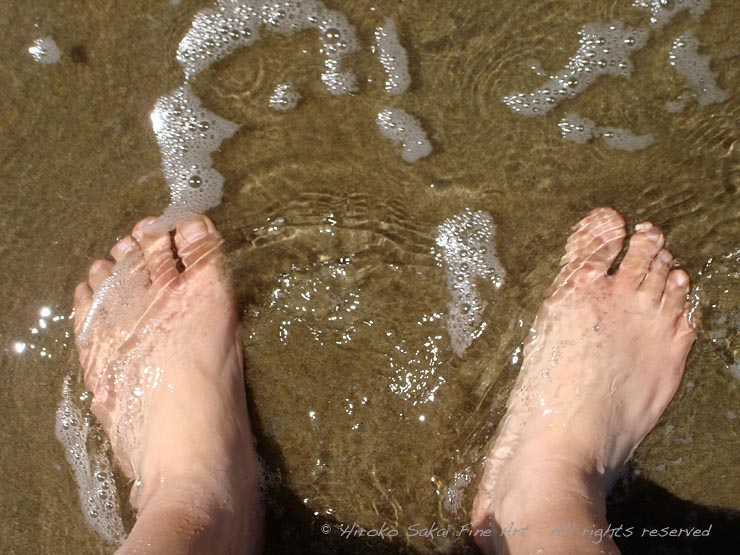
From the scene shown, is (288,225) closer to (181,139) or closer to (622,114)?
(181,139)

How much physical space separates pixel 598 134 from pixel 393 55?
22.5 inches

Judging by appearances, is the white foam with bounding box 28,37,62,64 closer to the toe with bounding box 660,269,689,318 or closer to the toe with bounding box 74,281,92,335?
the toe with bounding box 74,281,92,335

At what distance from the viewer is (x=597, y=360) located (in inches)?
72.2

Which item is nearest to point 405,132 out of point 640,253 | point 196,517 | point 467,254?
point 467,254

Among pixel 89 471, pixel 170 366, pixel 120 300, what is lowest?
pixel 89 471

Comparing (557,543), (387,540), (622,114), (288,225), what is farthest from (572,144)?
(387,540)

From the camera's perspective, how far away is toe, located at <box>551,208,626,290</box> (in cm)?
182

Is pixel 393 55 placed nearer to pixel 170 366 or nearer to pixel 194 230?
pixel 194 230

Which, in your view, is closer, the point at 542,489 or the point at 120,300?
the point at 542,489

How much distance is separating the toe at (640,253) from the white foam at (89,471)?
1.47 metres

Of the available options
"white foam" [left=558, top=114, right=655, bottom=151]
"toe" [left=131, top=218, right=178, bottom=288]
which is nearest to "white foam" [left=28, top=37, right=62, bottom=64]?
"toe" [left=131, top=218, right=178, bottom=288]

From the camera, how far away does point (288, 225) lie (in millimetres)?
1844

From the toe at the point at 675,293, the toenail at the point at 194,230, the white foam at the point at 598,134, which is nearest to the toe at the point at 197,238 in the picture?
the toenail at the point at 194,230

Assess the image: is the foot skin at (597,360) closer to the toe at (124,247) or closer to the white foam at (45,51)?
the toe at (124,247)
